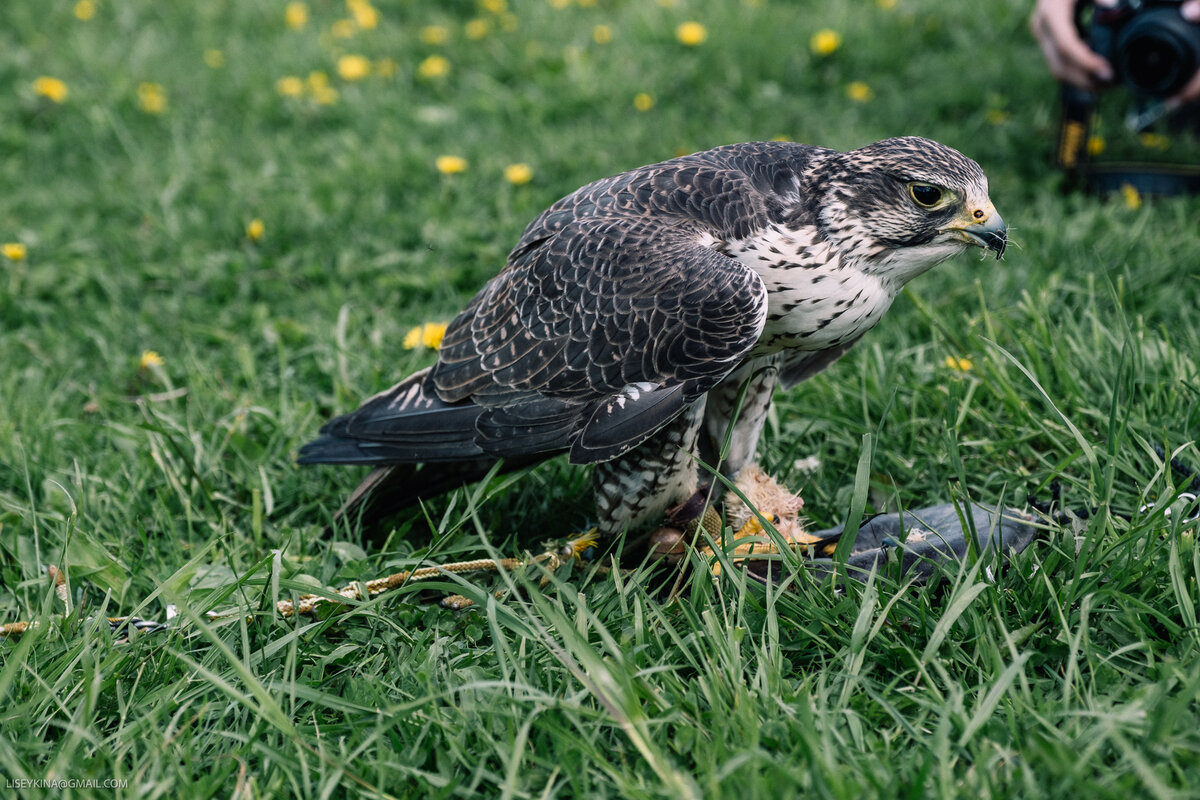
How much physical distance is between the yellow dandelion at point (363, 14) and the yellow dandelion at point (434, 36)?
14.8 inches

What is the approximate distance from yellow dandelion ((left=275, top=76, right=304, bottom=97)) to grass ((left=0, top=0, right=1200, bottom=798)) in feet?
0.29

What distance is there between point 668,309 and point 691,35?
377 cm

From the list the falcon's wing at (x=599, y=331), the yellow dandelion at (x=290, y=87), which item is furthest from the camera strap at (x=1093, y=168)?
the yellow dandelion at (x=290, y=87)

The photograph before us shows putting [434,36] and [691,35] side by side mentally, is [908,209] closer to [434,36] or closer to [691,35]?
[691,35]

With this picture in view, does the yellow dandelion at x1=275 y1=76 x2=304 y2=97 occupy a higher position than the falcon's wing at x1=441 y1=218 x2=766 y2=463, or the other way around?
the yellow dandelion at x1=275 y1=76 x2=304 y2=97

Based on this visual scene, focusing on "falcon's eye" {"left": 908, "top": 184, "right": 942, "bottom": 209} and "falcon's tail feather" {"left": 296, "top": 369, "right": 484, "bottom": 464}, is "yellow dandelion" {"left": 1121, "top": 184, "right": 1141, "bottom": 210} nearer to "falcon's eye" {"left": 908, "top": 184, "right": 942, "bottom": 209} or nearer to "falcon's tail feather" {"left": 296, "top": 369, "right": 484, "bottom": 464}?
"falcon's eye" {"left": 908, "top": 184, "right": 942, "bottom": 209}

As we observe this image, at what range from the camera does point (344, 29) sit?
6.04 metres

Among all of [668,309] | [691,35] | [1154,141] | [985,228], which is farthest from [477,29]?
[985,228]

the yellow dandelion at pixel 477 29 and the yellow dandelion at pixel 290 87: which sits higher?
the yellow dandelion at pixel 477 29

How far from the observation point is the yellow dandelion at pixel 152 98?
209 inches

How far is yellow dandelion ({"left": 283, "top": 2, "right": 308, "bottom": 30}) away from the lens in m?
6.10

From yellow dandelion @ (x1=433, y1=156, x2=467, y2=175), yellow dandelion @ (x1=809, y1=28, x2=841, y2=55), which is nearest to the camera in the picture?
yellow dandelion @ (x1=809, y1=28, x2=841, y2=55)

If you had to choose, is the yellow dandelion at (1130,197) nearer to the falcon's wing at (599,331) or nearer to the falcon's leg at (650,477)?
the falcon's wing at (599,331)

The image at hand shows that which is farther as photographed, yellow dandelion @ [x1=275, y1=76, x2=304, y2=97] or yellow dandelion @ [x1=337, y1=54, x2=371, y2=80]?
yellow dandelion @ [x1=337, y1=54, x2=371, y2=80]
